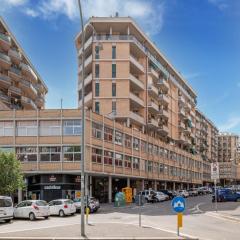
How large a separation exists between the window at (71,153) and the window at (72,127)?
1727 millimetres

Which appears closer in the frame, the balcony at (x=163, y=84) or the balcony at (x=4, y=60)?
the balcony at (x=4, y=60)

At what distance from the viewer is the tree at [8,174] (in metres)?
48.1

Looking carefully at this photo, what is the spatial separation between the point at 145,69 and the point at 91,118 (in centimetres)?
3005

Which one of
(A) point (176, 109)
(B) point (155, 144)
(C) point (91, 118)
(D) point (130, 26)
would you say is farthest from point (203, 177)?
(C) point (91, 118)

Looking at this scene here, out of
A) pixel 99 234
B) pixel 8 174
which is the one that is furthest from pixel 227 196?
pixel 99 234

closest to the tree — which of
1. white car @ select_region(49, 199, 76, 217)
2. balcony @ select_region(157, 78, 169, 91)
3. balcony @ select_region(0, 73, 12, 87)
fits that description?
white car @ select_region(49, 199, 76, 217)

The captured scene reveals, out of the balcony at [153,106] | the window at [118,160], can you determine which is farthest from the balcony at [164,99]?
the window at [118,160]

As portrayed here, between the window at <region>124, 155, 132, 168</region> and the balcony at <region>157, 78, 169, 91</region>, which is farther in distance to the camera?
the balcony at <region>157, 78, 169, 91</region>

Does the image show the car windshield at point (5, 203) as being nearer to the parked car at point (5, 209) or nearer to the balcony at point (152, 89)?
the parked car at point (5, 209)

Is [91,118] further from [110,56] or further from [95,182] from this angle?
[110,56]

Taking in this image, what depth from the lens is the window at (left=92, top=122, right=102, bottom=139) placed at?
205 ft

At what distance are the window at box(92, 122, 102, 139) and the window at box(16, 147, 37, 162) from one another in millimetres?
7302

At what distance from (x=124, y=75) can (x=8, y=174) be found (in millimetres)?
35923

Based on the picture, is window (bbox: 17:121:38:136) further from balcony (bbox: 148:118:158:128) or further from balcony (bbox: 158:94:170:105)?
balcony (bbox: 158:94:170:105)
